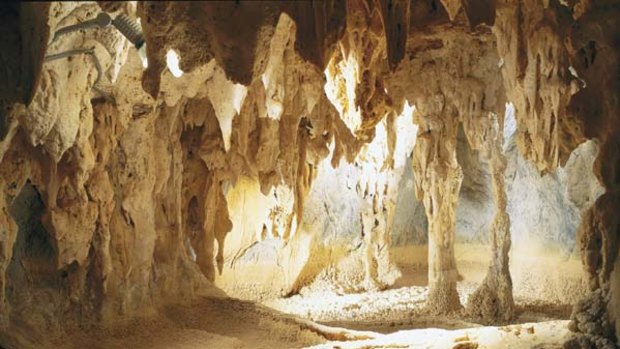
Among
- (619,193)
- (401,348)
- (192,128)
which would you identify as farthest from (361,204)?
(619,193)

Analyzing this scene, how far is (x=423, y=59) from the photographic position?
31.6 feet

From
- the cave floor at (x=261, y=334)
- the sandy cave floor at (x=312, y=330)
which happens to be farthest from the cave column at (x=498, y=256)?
the cave floor at (x=261, y=334)

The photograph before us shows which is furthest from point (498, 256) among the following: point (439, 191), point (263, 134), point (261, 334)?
point (263, 134)

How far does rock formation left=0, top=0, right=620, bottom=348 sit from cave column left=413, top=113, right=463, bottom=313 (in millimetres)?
29

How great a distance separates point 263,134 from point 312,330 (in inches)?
151

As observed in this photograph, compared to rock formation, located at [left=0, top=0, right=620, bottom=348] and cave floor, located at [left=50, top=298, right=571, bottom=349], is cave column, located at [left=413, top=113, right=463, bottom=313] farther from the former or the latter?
cave floor, located at [left=50, top=298, right=571, bottom=349]

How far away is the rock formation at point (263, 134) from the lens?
4.70 metres

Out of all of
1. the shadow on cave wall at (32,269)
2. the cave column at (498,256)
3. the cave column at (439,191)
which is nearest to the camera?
the shadow on cave wall at (32,269)

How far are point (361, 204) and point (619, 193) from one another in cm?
815

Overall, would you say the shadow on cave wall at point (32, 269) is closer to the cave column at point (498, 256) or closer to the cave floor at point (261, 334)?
the cave floor at point (261, 334)

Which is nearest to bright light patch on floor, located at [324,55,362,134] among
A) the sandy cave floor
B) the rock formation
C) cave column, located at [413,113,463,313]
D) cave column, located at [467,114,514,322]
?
the rock formation

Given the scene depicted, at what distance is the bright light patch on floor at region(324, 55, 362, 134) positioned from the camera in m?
9.35

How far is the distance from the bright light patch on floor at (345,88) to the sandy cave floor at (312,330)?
2.98 meters

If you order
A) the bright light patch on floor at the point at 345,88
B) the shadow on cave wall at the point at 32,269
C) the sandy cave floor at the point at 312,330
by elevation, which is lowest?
the sandy cave floor at the point at 312,330
